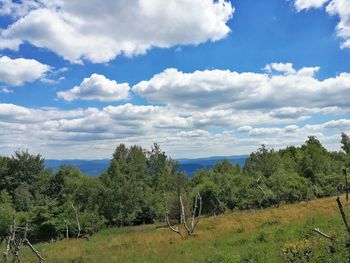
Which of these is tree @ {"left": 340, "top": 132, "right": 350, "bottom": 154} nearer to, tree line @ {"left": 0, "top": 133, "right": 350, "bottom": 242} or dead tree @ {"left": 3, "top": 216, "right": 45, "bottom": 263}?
tree line @ {"left": 0, "top": 133, "right": 350, "bottom": 242}

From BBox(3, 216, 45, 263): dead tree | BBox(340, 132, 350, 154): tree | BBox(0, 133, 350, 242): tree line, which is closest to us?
BBox(3, 216, 45, 263): dead tree

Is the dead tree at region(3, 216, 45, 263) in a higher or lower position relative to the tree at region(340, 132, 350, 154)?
lower

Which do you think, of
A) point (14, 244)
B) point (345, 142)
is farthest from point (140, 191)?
point (345, 142)

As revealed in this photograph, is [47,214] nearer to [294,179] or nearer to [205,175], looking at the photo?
[205,175]

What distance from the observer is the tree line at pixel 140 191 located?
64.3 meters

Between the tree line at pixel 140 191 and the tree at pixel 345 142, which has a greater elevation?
the tree at pixel 345 142

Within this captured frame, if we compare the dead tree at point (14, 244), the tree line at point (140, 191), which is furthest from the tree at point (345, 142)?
the dead tree at point (14, 244)

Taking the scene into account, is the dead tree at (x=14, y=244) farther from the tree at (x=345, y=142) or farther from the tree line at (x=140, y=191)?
the tree at (x=345, y=142)

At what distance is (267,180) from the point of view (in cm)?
6756

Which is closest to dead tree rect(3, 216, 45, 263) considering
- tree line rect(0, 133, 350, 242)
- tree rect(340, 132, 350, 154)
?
tree line rect(0, 133, 350, 242)

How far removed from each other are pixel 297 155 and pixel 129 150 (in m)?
50.6

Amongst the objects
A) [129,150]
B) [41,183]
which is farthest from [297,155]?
[41,183]

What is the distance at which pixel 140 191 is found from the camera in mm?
75125

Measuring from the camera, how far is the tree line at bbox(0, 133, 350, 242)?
6431 cm
